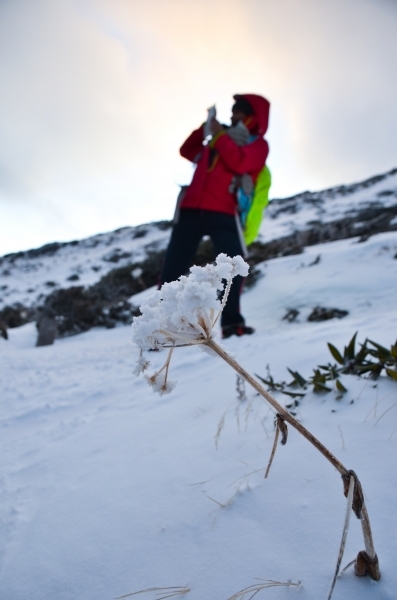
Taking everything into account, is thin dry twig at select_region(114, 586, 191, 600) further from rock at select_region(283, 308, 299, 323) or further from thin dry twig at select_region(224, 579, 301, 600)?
rock at select_region(283, 308, 299, 323)

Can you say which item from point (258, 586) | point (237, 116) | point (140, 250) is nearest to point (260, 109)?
point (237, 116)

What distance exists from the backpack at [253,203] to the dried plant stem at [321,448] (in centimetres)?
331

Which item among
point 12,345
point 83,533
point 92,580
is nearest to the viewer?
point 92,580

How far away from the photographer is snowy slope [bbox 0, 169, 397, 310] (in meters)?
16.1

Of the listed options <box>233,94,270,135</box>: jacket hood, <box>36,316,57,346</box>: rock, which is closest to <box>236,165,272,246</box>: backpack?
<box>233,94,270,135</box>: jacket hood

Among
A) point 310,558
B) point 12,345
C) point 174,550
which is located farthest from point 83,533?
point 12,345

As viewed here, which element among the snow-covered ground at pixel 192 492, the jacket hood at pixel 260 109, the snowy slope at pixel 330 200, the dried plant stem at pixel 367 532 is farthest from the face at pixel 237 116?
the snowy slope at pixel 330 200

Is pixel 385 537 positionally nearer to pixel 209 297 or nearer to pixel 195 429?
pixel 209 297

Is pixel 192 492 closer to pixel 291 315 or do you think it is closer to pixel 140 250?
pixel 291 315

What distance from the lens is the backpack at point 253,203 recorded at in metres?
3.65

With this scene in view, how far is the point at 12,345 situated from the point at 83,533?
15.1 ft

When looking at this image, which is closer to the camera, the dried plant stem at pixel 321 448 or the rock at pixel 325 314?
the dried plant stem at pixel 321 448

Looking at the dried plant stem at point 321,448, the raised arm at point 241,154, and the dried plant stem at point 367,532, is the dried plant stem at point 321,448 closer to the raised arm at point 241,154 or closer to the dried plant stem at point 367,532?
the dried plant stem at point 367,532

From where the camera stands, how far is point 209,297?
0.51 m
